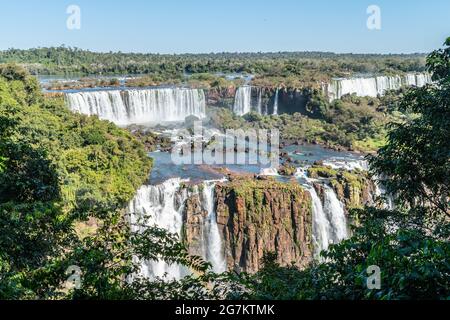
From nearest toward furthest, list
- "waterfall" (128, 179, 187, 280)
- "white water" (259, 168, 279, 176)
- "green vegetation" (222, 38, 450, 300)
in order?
"green vegetation" (222, 38, 450, 300)
"waterfall" (128, 179, 187, 280)
"white water" (259, 168, 279, 176)

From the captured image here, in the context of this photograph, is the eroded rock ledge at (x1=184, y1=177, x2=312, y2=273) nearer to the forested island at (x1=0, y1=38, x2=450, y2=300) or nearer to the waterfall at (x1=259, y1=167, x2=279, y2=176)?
the forested island at (x1=0, y1=38, x2=450, y2=300)

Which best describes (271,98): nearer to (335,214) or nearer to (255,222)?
(335,214)

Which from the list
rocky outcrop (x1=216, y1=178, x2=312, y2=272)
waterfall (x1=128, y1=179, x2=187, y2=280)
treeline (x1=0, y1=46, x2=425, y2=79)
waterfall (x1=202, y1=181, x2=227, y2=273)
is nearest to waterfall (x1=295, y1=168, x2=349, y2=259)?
rocky outcrop (x1=216, y1=178, x2=312, y2=272)

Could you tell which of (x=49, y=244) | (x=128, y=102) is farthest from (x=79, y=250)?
(x=128, y=102)

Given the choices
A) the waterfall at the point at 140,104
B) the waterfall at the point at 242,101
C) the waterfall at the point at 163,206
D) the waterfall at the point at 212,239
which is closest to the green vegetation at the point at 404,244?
the waterfall at the point at 212,239

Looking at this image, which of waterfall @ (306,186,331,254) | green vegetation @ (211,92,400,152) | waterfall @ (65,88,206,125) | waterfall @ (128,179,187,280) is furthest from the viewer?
green vegetation @ (211,92,400,152)

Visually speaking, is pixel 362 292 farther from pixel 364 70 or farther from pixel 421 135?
pixel 364 70

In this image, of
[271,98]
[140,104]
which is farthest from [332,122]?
[140,104]
